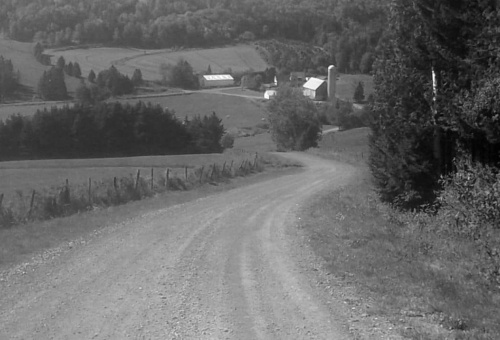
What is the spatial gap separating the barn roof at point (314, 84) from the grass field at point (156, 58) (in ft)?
87.8

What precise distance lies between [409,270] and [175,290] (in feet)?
13.0

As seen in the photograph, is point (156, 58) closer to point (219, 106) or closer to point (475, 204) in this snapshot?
point (219, 106)

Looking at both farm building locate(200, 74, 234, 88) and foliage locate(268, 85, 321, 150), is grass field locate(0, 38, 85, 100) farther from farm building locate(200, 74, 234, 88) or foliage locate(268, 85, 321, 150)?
foliage locate(268, 85, 321, 150)

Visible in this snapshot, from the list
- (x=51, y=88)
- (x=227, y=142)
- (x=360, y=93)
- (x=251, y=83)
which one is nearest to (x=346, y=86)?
(x=360, y=93)

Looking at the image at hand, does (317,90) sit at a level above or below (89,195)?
above

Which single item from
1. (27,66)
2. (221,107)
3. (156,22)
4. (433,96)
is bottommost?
(433,96)

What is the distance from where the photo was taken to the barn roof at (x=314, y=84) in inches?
4087

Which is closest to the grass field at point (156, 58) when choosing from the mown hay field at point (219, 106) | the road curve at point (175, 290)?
the mown hay field at point (219, 106)

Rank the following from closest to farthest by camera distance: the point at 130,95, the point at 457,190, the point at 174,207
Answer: the point at 457,190 → the point at 174,207 → the point at 130,95

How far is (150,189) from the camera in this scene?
2609 cm

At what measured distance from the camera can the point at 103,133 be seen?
222 ft

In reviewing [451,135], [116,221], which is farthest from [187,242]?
[451,135]

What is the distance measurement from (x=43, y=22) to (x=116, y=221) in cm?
14254

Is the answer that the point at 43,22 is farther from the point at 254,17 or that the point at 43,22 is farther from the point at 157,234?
the point at 157,234
